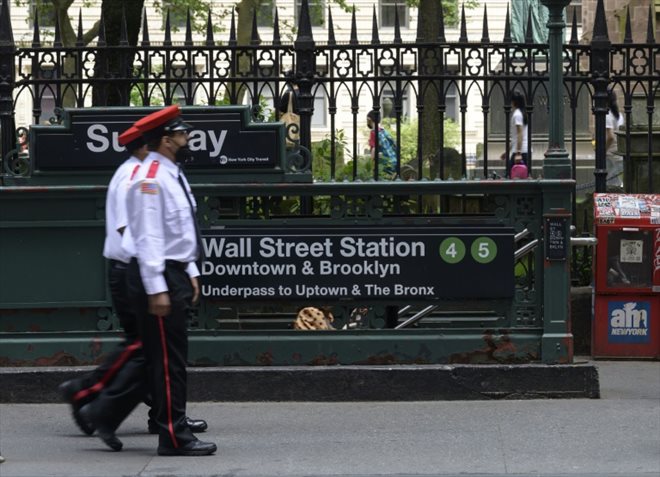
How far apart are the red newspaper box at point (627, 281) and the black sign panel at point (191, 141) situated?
2.87m

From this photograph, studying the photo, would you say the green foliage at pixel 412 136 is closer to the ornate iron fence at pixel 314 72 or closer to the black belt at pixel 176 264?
the ornate iron fence at pixel 314 72

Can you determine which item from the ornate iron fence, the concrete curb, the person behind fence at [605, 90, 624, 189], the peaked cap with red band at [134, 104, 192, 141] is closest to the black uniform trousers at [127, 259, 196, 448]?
the peaked cap with red band at [134, 104, 192, 141]

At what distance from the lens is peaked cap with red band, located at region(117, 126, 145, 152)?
725 centimetres

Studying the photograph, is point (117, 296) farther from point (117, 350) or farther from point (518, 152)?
point (518, 152)

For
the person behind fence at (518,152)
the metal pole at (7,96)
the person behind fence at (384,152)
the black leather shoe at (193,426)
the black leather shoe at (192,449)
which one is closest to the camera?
the black leather shoe at (192,449)

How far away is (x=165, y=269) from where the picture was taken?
703cm

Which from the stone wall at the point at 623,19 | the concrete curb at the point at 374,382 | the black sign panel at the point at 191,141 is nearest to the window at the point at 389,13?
the stone wall at the point at 623,19

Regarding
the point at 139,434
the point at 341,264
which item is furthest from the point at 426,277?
the point at 139,434

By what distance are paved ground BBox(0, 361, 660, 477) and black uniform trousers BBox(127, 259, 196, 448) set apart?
18cm

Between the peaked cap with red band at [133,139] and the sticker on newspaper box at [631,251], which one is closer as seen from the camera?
the peaked cap with red band at [133,139]

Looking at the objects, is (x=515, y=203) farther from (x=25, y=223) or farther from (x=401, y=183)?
(x=25, y=223)

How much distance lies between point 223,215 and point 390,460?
8.00 feet

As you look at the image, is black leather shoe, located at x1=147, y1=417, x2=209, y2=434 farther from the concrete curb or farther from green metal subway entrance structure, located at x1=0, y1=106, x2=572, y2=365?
green metal subway entrance structure, located at x1=0, y1=106, x2=572, y2=365

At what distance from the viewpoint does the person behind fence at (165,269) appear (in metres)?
Result: 6.95
